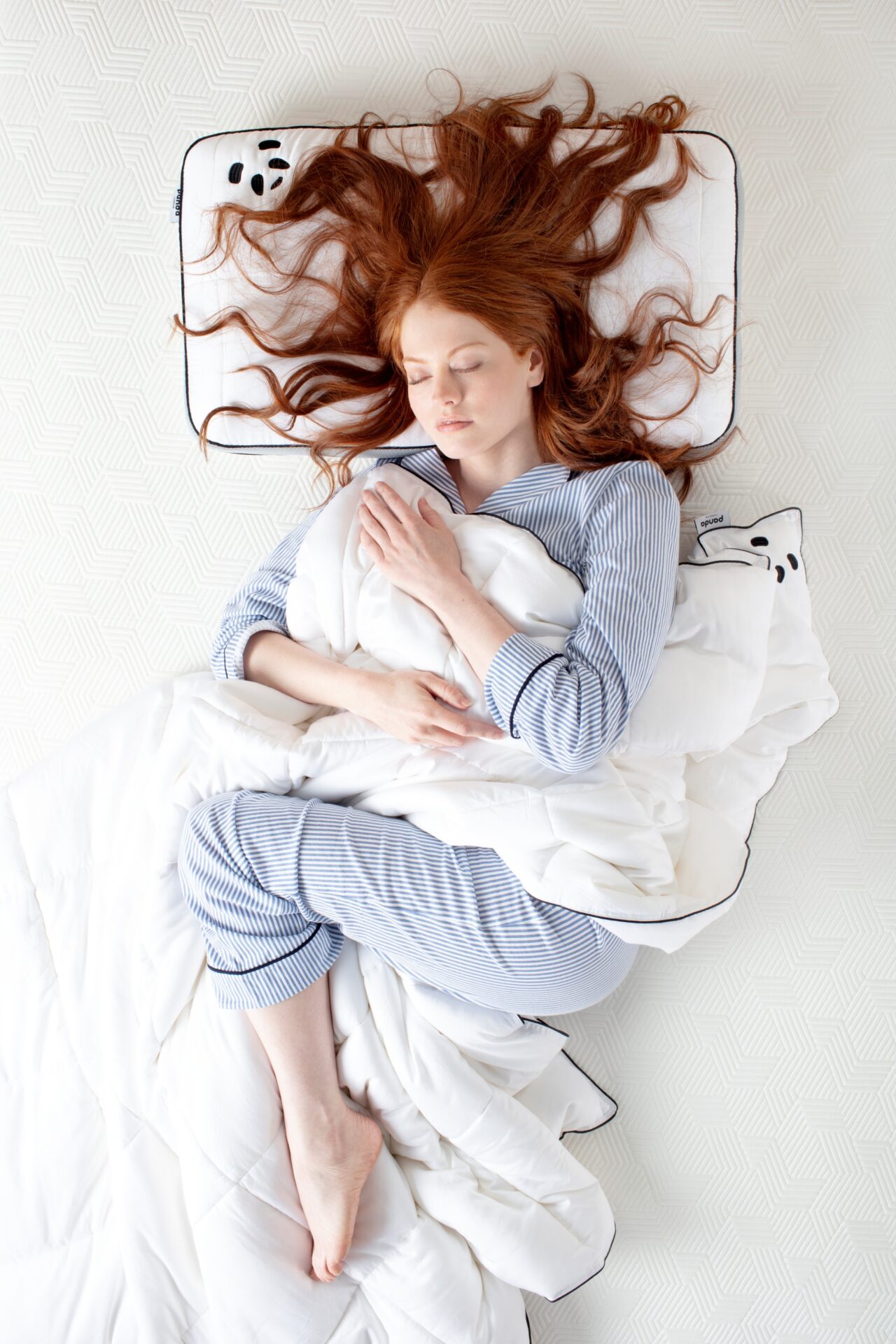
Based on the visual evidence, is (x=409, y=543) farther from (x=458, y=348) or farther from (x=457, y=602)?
(x=458, y=348)

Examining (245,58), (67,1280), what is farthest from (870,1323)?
(245,58)

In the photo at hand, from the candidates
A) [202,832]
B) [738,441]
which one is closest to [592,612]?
[738,441]

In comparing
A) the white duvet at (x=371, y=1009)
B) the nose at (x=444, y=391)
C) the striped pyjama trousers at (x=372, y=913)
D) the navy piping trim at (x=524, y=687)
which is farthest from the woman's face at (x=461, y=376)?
the striped pyjama trousers at (x=372, y=913)

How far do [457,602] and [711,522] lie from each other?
40 centimetres

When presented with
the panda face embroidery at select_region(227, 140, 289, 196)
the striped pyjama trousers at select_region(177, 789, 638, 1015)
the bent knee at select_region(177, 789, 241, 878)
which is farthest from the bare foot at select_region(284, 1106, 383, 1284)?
the panda face embroidery at select_region(227, 140, 289, 196)

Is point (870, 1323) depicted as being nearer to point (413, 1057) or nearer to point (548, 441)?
point (413, 1057)

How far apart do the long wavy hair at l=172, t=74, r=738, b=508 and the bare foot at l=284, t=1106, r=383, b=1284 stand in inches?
33.1

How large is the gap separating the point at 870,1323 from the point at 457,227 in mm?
1504

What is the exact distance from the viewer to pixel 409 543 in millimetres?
1071

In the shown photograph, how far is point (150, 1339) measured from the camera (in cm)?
102

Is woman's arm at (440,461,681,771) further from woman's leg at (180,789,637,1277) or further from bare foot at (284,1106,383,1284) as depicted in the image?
bare foot at (284,1106,383,1284)

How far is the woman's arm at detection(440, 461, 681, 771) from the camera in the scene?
0.96m

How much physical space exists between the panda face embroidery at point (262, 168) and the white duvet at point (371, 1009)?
0.39 m

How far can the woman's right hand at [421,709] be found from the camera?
3.35 feet
